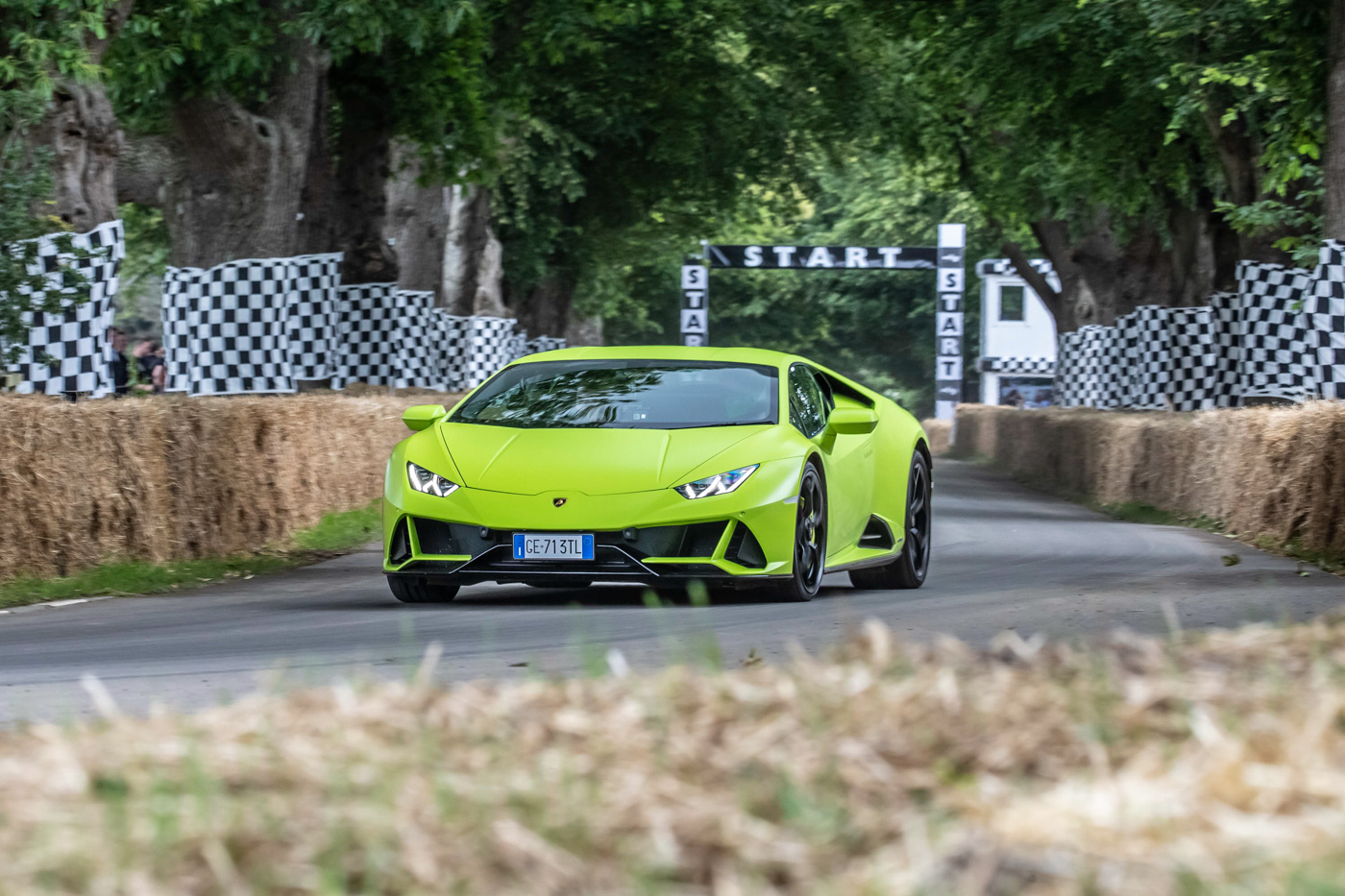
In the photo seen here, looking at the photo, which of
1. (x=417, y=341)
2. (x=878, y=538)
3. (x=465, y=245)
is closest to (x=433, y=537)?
(x=878, y=538)

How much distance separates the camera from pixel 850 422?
1105cm

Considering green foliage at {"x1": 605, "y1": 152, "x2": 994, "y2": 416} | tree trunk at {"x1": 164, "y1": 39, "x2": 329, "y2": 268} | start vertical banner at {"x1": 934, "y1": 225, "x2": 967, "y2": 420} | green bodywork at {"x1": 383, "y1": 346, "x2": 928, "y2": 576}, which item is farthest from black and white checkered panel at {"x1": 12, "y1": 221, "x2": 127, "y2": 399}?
green foliage at {"x1": 605, "y1": 152, "x2": 994, "y2": 416}

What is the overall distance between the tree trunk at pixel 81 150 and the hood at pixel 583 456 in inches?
185

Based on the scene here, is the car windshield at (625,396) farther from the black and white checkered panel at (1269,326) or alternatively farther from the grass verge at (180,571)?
the black and white checkered panel at (1269,326)

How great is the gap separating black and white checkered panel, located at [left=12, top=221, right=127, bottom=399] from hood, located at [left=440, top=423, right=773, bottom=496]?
164 inches

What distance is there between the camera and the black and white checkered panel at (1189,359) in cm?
2731

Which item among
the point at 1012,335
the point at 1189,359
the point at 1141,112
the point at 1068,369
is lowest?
the point at 1068,369

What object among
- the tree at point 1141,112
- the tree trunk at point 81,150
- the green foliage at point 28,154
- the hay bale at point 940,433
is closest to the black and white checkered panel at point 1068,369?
the tree at point 1141,112

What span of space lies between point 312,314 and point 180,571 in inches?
361

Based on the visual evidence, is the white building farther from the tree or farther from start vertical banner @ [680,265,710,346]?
the tree

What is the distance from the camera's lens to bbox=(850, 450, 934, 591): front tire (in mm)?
12094

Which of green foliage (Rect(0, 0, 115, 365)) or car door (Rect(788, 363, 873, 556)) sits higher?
green foliage (Rect(0, 0, 115, 365))

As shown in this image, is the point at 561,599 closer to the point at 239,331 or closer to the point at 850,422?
the point at 850,422

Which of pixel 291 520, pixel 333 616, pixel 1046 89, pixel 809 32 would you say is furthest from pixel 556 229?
pixel 333 616
